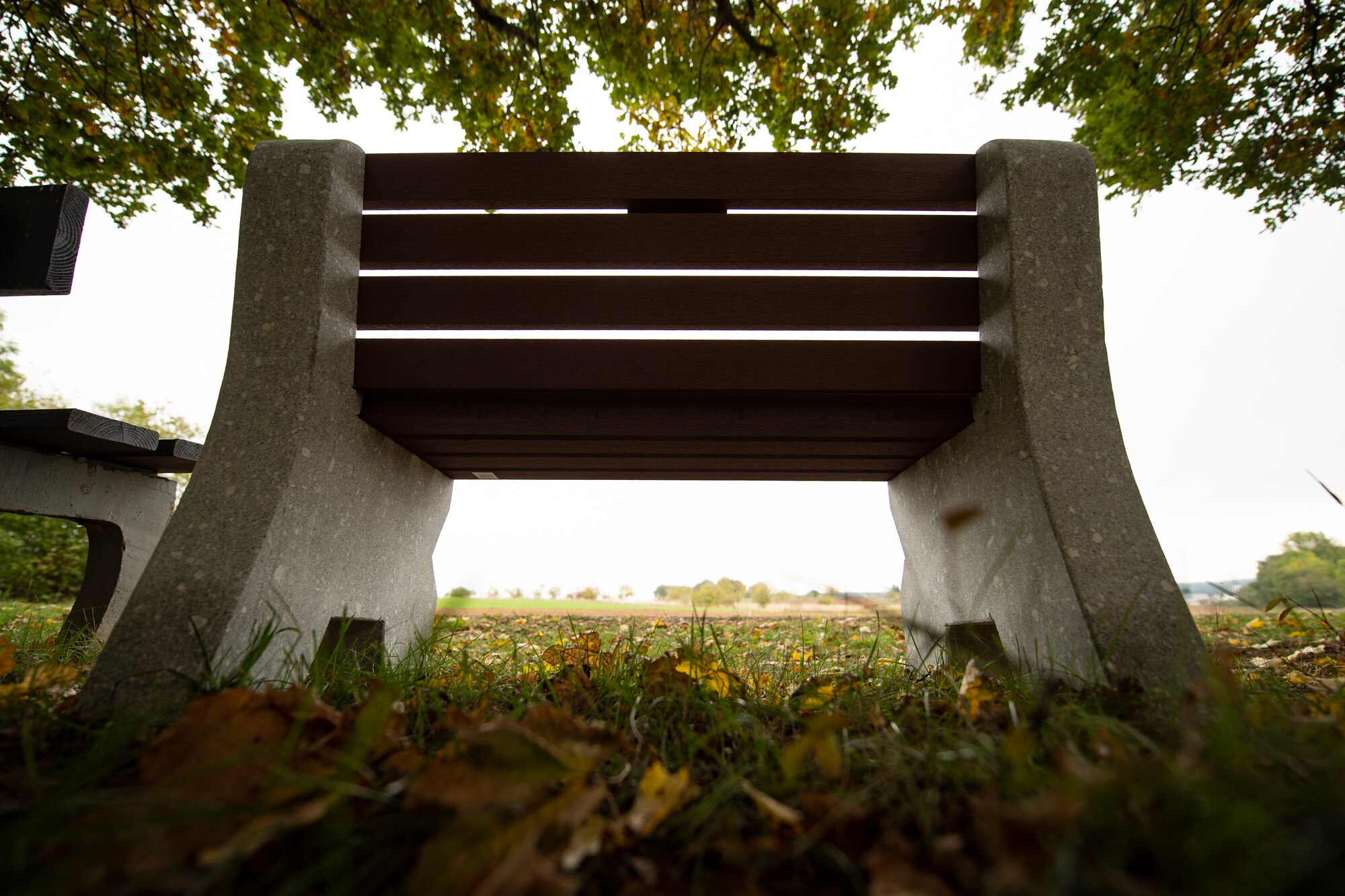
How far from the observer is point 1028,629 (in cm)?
167

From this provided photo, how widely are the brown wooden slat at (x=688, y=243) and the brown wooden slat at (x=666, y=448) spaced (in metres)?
0.59

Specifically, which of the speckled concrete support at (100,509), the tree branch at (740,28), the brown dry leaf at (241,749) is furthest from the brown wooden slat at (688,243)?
the tree branch at (740,28)

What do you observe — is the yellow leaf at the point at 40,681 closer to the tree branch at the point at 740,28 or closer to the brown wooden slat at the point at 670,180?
the brown wooden slat at the point at 670,180

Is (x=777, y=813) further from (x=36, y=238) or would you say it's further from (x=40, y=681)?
(x=36, y=238)

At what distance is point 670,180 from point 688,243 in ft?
0.71

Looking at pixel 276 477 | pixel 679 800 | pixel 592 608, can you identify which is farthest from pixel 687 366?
pixel 592 608

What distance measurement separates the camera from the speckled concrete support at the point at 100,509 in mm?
2404

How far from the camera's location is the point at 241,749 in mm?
860

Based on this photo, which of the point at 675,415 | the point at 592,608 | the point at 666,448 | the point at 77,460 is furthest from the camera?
the point at 592,608

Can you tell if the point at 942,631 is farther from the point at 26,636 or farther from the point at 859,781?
the point at 26,636

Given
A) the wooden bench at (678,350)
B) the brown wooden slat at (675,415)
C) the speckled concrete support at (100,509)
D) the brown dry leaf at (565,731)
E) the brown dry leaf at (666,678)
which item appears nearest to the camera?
the brown dry leaf at (565,731)

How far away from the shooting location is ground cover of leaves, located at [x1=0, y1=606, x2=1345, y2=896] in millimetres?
617

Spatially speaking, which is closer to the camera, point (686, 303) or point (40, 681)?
point (40, 681)

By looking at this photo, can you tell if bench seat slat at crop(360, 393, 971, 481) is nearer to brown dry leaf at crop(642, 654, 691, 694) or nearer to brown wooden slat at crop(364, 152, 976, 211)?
brown wooden slat at crop(364, 152, 976, 211)
